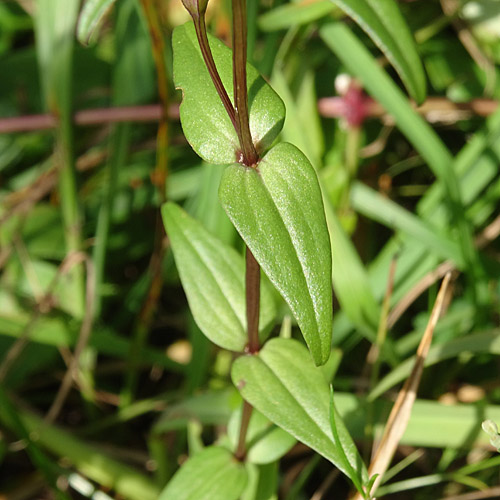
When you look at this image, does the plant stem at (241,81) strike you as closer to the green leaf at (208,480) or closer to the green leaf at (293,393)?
the green leaf at (293,393)

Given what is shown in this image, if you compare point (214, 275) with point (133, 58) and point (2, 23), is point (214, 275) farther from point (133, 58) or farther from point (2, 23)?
point (2, 23)

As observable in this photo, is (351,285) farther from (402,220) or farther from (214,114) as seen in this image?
(214,114)

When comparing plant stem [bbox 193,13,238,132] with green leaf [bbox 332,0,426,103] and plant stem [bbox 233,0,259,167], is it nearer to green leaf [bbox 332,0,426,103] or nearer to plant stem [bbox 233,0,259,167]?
plant stem [bbox 233,0,259,167]

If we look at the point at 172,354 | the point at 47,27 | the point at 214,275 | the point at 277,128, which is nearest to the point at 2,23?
the point at 47,27

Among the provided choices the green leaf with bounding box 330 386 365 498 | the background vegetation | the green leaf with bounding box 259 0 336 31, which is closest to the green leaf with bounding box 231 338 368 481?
the green leaf with bounding box 330 386 365 498

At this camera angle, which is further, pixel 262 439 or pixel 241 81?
pixel 262 439

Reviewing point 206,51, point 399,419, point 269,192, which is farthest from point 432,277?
point 206,51
